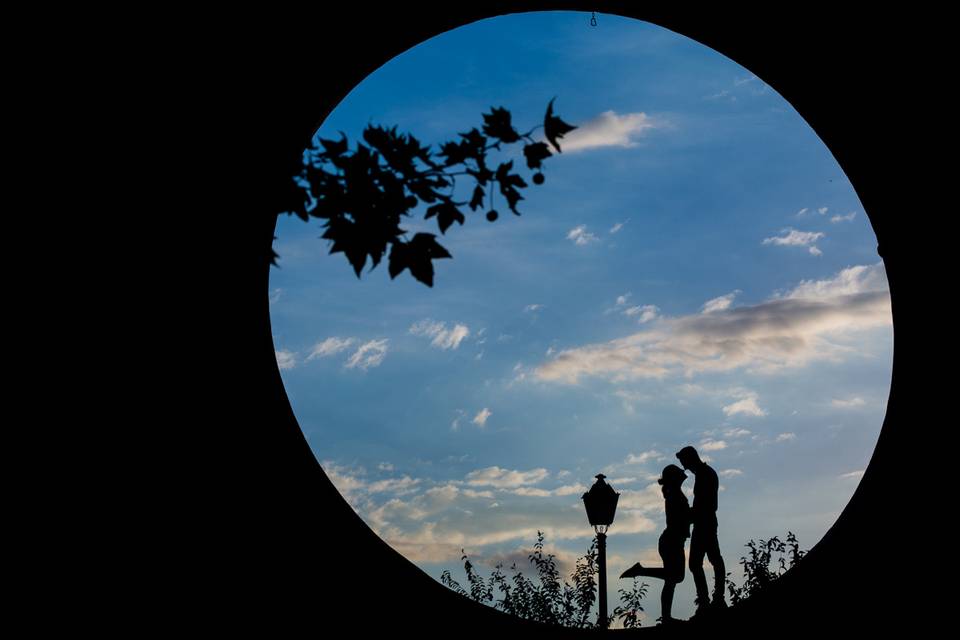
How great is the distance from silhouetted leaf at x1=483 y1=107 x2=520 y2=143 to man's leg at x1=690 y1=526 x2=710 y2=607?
477 cm

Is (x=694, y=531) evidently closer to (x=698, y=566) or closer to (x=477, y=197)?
(x=698, y=566)

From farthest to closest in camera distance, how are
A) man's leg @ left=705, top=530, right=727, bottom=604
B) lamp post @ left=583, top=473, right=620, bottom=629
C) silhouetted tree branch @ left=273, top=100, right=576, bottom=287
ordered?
lamp post @ left=583, top=473, right=620, bottom=629
man's leg @ left=705, top=530, right=727, bottom=604
silhouetted tree branch @ left=273, top=100, right=576, bottom=287

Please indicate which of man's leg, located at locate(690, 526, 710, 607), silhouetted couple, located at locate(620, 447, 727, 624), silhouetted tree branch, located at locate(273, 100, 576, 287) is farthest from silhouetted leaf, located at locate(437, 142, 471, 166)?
man's leg, located at locate(690, 526, 710, 607)

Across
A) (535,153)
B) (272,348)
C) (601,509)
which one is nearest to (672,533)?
(601,509)

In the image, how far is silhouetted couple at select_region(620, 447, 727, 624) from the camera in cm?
683

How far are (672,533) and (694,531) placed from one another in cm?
32

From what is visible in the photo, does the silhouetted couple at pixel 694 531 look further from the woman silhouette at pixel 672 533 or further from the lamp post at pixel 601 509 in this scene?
the lamp post at pixel 601 509

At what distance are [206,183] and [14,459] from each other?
1.54m

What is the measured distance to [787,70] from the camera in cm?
549

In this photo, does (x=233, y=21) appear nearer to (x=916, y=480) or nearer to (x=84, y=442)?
(x=84, y=442)

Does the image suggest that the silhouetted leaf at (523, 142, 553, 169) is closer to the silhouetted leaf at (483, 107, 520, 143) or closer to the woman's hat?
the silhouetted leaf at (483, 107, 520, 143)

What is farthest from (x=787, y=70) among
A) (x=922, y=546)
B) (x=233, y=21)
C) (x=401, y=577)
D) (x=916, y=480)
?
(x=401, y=577)

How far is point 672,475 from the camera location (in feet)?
23.6

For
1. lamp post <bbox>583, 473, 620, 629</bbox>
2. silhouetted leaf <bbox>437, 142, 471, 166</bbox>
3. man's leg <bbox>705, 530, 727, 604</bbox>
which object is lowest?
man's leg <bbox>705, 530, 727, 604</bbox>
